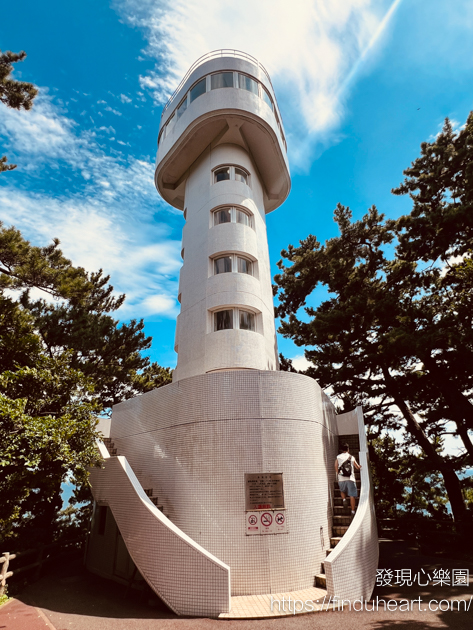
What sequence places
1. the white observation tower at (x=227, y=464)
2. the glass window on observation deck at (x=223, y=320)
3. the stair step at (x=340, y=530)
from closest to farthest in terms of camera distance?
the white observation tower at (x=227, y=464)
the stair step at (x=340, y=530)
the glass window on observation deck at (x=223, y=320)

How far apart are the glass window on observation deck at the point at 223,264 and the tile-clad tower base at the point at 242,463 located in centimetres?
572

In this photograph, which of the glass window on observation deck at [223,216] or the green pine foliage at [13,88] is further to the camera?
the glass window on observation deck at [223,216]

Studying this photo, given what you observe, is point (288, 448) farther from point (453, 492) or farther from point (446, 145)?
point (446, 145)

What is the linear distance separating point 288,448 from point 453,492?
1149 centimetres

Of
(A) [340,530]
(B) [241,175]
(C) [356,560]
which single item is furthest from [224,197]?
(C) [356,560]

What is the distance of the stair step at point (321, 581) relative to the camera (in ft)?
26.2

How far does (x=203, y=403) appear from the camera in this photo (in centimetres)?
952

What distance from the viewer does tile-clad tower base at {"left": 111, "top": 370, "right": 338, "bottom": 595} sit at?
801 centimetres

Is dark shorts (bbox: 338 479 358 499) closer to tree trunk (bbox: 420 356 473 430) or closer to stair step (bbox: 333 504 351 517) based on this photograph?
stair step (bbox: 333 504 351 517)

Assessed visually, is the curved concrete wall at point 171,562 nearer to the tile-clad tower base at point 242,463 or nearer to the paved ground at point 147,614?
the paved ground at point 147,614

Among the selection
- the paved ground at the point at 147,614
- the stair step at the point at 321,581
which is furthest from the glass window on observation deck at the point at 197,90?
the paved ground at the point at 147,614

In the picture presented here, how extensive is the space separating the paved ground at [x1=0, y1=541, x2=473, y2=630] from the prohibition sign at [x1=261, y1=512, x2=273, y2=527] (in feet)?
6.07

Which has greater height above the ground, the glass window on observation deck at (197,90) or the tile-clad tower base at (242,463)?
the glass window on observation deck at (197,90)

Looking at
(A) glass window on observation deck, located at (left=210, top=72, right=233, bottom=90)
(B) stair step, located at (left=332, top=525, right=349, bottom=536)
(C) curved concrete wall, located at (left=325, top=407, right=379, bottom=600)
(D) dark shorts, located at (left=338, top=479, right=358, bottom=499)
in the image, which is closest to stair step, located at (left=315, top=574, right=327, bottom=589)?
(C) curved concrete wall, located at (left=325, top=407, right=379, bottom=600)
